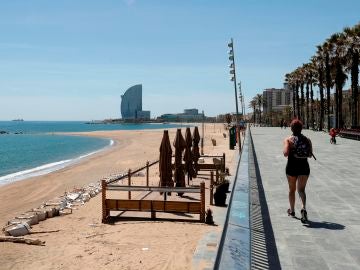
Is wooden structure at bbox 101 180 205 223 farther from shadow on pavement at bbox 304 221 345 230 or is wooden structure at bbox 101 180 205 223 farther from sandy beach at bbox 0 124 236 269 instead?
shadow on pavement at bbox 304 221 345 230

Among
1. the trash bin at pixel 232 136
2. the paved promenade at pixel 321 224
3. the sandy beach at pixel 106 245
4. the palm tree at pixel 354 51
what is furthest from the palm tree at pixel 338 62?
the sandy beach at pixel 106 245

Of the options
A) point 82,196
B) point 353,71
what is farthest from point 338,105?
point 82,196

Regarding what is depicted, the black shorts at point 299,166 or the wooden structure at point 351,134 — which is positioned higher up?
the black shorts at point 299,166

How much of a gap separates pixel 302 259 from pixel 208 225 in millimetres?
4167

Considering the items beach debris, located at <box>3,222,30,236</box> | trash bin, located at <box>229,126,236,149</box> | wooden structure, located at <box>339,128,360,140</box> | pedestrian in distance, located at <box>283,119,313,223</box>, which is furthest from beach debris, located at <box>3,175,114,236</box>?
wooden structure, located at <box>339,128,360,140</box>

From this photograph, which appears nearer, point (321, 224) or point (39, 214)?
point (321, 224)

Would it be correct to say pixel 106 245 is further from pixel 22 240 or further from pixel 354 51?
pixel 354 51

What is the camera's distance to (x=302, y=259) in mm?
5520

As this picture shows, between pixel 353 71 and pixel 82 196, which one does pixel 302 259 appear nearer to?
pixel 82 196

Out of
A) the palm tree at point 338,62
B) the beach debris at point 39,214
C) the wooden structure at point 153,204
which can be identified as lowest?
the beach debris at point 39,214

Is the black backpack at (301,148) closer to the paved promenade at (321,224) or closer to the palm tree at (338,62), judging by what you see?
the paved promenade at (321,224)

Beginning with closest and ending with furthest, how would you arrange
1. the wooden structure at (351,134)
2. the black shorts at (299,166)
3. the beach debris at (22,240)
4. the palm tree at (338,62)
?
the black shorts at (299,166) < the beach debris at (22,240) < the wooden structure at (351,134) < the palm tree at (338,62)

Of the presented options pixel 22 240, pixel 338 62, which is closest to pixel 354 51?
pixel 338 62

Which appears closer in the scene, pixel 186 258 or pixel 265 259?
pixel 265 259
